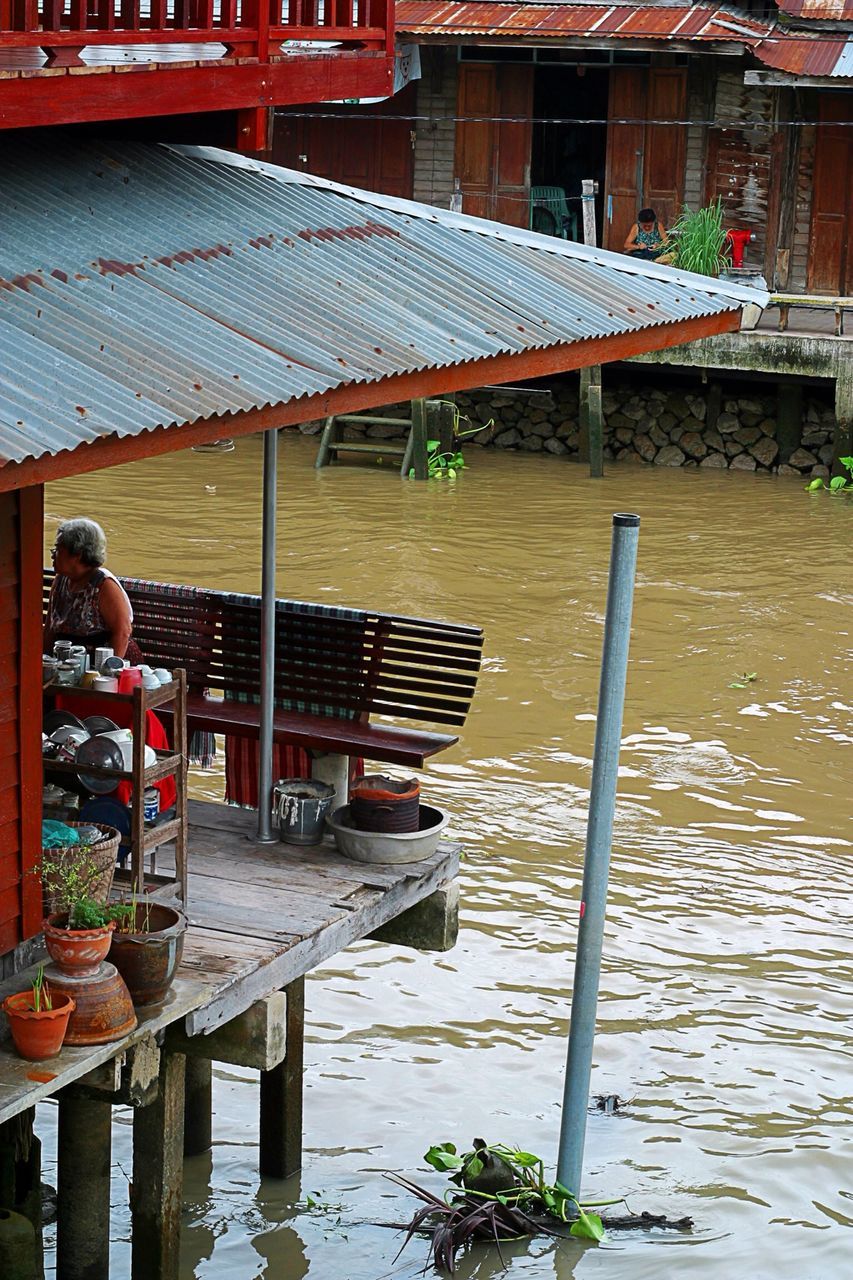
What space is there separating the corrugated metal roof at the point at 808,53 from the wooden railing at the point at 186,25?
13238mm

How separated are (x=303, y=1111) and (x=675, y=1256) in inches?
71.0

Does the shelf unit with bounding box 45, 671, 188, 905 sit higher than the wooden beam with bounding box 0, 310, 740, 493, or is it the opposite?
the wooden beam with bounding box 0, 310, 740, 493

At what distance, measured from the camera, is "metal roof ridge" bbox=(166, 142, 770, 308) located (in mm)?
8422

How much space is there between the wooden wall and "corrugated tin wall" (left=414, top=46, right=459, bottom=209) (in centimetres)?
1827

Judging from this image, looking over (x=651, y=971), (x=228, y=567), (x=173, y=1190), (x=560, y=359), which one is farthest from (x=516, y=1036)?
(x=228, y=567)

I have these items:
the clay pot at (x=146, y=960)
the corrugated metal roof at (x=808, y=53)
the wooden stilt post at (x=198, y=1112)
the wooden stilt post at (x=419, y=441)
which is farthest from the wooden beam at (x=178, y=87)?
the corrugated metal roof at (x=808, y=53)

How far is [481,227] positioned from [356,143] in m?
16.1

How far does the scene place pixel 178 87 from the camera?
24.2 feet

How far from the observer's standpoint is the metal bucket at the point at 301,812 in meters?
7.72

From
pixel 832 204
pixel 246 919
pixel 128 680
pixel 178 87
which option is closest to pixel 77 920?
pixel 246 919

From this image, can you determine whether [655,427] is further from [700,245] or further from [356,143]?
[356,143]

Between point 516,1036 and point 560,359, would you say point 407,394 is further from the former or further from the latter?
point 516,1036

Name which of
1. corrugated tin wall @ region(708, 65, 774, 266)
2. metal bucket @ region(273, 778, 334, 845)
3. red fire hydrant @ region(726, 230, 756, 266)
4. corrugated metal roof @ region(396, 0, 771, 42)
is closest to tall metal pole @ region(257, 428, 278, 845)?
metal bucket @ region(273, 778, 334, 845)

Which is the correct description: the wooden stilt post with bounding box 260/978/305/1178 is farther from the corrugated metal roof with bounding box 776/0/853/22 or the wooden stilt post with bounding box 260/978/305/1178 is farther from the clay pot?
the corrugated metal roof with bounding box 776/0/853/22
